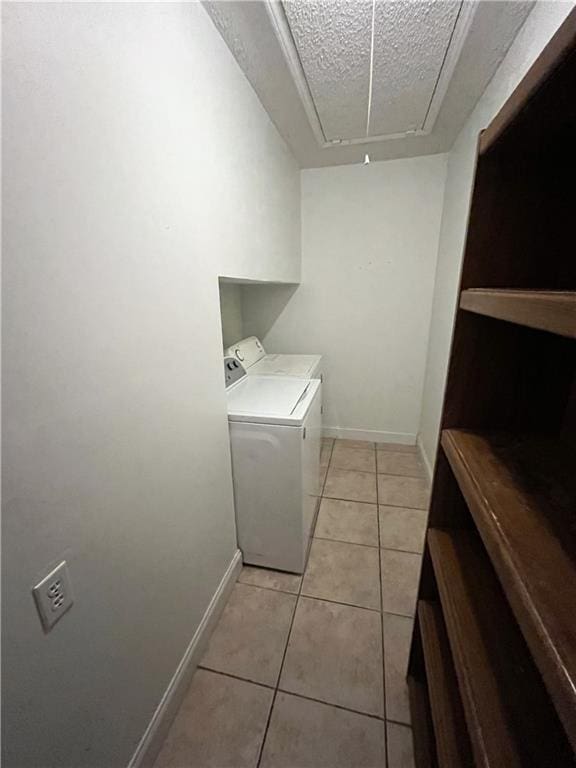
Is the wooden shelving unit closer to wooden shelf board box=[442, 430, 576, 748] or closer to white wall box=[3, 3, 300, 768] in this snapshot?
wooden shelf board box=[442, 430, 576, 748]

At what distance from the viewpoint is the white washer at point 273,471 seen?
4.73ft

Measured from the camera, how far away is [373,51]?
124 centimetres

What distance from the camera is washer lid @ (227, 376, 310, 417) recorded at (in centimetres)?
148

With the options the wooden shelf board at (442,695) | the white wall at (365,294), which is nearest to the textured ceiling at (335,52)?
the white wall at (365,294)

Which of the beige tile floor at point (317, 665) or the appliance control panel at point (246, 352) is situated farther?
the appliance control panel at point (246, 352)

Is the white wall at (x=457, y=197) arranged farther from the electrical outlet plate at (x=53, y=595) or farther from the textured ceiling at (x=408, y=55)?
the electrical outlet plate at (x=53, y=595)

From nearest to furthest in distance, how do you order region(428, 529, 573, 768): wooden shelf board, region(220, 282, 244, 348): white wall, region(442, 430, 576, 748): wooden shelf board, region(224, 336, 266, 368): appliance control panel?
region(442, 430, 576, 748): wooden shelf board → region(428, 529, 573, 768): wooden shelf board → region(224, 336, 266, 368): appliance control panel → region(220, 282, 244, 348): white wall

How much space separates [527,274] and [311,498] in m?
1.47

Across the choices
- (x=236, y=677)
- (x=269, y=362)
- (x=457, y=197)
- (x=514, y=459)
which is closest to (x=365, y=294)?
(x=457, y=197)

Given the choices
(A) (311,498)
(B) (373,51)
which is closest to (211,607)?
(A) (311,498)

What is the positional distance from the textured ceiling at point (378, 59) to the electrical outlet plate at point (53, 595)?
66.7 inches

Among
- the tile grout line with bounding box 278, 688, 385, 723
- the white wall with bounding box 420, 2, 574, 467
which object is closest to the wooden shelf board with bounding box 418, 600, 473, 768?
the tile grout line with bounding box 278, 688, 385, 723

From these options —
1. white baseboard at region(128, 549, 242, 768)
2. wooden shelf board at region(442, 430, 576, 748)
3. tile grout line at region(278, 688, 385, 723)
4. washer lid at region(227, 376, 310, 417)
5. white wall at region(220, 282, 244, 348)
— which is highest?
white wall at region(220, 282, 244, 348)

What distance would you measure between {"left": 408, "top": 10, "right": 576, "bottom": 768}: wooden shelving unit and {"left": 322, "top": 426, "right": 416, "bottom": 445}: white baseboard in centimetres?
203
